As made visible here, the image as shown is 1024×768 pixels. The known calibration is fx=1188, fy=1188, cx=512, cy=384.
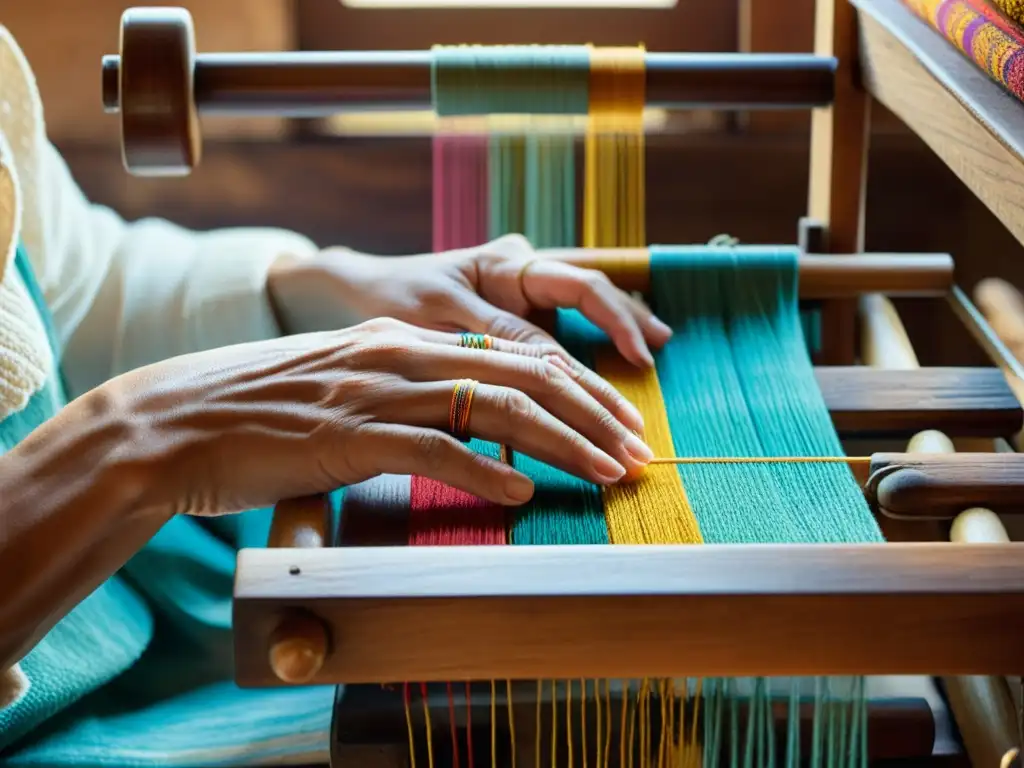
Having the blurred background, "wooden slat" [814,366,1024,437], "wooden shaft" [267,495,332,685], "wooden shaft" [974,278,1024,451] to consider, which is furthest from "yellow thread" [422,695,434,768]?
the blurred background

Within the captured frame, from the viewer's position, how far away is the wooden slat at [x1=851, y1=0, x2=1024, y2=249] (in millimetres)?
735

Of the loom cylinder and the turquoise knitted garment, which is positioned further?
the loom cylinder

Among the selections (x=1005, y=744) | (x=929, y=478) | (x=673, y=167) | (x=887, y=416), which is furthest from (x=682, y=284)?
(x=673, y=167)

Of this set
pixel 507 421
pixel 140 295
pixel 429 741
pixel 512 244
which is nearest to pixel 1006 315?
pixel 512 244

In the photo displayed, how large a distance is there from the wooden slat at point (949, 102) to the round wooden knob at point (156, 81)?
0.60m

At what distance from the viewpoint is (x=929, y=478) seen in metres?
0.77

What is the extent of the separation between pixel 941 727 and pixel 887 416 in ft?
0.80

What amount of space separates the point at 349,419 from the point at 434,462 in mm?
64

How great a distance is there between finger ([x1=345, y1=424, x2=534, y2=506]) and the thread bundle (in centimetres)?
3

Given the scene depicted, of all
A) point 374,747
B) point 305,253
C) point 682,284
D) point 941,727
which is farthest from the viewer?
point 305,253

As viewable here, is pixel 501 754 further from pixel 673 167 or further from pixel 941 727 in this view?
pixel 673 167

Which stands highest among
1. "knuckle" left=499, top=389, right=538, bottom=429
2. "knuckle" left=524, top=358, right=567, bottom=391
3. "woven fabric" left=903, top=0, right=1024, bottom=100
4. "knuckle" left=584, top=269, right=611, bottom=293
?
"woven fabric" left=903, top=0, right=1024, bottom=100

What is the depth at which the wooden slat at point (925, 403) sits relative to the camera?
3.12 ft

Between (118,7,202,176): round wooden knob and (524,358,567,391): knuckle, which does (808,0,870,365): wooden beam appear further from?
(118,7,202,176): round wooden knob
